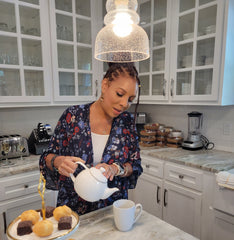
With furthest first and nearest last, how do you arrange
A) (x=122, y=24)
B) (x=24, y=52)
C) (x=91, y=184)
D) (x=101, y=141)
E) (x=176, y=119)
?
(x=176, y=119)
(x=24, y=52)
(x=101, y=141)
(x=122, y=24)
(x=91, y=184)

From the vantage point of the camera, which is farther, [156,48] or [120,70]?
[156,48]

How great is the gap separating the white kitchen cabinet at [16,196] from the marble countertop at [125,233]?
1.02m

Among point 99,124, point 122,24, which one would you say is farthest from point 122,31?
point 99,124

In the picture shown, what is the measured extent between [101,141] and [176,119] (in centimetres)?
161

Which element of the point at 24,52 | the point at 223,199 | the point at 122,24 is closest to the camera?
the point at 122,24

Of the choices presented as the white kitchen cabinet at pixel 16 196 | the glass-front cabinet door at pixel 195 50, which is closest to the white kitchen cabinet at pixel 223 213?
the glass-front cabinet door at pixel 195 50

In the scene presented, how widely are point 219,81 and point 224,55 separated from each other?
0.21 meters

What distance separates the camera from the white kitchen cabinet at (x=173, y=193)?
1628 mm

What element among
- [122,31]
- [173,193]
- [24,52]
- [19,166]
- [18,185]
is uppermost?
[24,52]

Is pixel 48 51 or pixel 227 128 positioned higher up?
pixel 48 51

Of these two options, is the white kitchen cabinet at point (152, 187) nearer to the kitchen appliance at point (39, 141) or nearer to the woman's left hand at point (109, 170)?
the kitchen appliance at point (39, 141)

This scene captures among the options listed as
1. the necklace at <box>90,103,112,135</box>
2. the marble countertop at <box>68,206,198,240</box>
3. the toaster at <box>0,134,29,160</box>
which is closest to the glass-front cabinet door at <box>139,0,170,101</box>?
the necklace at <box>90,103,112,135</box>

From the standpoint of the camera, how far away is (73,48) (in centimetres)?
212

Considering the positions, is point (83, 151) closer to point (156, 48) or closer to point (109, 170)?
Result: point (109, 170)
